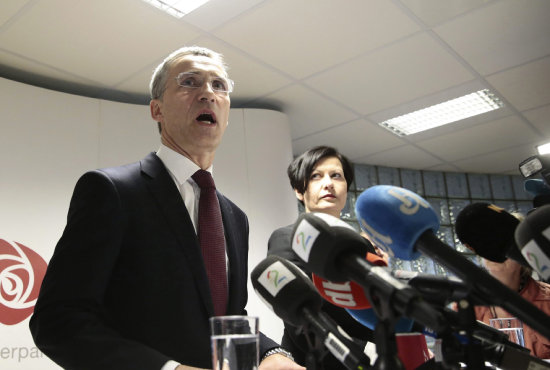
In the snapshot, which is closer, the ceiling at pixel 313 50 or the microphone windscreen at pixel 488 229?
the microphone windscreen at pixel 488 229

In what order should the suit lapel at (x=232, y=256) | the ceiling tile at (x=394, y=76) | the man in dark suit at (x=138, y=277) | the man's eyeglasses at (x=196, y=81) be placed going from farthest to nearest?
the ceiling tile at (x=394, y=76), the man's eyeglasses at (x=196, y=81), the suit lapel at (x=232, y=256), the man in dark suit at (x=138, y=277)

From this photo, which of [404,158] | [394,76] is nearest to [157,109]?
[394,76]

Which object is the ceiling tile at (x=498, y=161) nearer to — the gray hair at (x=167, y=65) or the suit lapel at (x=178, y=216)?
the gray hair at (x=167, y=65)

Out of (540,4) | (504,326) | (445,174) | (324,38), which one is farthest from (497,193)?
(504,326)

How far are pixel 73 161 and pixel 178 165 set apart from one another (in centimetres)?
248

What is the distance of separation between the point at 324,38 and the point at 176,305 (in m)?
2.55

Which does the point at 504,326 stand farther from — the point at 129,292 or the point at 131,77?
the point at 131,77

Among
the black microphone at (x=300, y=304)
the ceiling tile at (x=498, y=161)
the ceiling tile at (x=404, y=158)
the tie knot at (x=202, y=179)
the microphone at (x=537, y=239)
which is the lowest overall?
the black microphone at (x=300, y=304)

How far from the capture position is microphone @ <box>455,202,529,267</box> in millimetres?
714

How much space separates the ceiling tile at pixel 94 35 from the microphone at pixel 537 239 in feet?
8.75

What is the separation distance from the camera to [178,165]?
1308mm

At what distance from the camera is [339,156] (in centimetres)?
224

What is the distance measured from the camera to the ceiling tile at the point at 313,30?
2.94m

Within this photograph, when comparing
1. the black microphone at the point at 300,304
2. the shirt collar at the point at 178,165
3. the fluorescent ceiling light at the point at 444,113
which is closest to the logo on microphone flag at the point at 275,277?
the black microphone at the point at 300,304
